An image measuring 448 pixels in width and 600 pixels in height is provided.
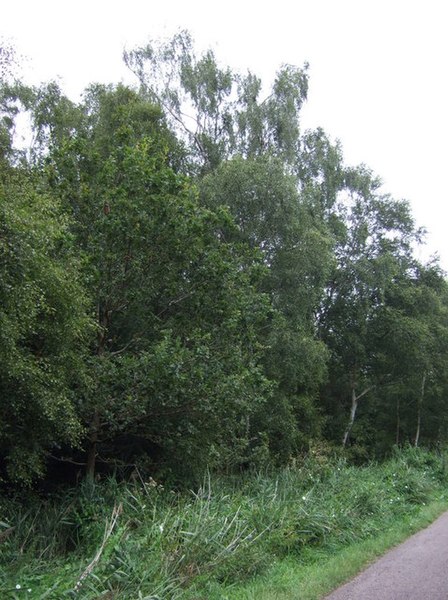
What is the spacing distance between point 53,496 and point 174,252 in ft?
19.5

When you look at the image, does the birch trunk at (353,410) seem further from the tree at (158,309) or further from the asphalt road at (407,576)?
the asphalt road at (407,576)

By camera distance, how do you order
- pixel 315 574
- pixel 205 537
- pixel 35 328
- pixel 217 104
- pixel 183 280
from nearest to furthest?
1. pixel 315 574
2. pixel 205 537
3. pixel 35 328
4. pixel 183 280
5. pixel 217 104

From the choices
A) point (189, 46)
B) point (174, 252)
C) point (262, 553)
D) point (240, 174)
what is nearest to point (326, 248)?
point (240, 174)

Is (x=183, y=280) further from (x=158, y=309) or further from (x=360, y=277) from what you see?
(x=360, y=277)

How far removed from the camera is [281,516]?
9430 millimetres

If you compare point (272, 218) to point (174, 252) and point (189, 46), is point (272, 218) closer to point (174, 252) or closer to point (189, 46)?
point (174, 252)

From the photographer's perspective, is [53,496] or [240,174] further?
[240,174]

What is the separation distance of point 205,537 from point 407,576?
2.62m

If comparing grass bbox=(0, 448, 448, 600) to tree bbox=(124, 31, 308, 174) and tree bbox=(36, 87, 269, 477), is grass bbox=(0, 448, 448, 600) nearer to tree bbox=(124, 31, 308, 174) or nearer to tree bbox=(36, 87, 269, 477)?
tree bbox=(36, 87, 269, 477)

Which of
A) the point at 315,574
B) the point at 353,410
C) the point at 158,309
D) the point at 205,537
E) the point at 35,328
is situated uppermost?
the point at 158,309

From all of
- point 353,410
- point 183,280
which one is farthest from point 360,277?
point 183,280

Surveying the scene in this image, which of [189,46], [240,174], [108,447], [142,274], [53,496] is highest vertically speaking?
[189,46]

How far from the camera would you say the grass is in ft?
20.3

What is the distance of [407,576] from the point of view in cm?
730
